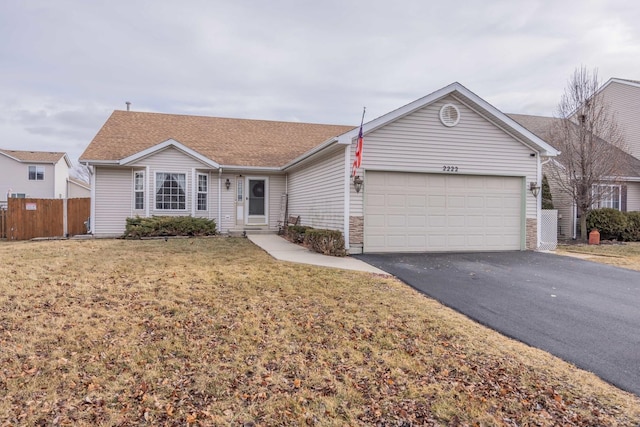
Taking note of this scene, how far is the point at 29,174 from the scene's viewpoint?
107 ft

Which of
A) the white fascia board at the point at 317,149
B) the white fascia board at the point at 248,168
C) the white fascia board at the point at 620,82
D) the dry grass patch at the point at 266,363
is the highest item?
the white fascia board at the point at 620,82

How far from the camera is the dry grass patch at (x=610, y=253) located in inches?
382

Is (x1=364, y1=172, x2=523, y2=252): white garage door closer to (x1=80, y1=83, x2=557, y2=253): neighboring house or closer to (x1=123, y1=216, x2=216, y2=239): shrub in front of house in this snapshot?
(x1=80, y1=83, x2=557, y2=253): neighboring house

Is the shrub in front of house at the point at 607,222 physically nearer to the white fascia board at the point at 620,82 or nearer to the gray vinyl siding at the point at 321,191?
the white fascia board at the point at 620,82

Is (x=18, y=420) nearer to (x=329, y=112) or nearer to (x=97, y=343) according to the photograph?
(x=97, y=343)

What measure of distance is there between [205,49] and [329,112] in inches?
567

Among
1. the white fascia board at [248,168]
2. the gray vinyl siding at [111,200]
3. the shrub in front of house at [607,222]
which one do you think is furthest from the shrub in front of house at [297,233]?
the shrub in front of house at [607,222]

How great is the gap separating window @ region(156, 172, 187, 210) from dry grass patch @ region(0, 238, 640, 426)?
831 centimetres

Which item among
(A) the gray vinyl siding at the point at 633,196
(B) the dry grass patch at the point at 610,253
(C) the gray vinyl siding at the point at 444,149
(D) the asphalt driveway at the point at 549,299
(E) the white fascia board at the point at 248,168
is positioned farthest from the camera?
(A) the gray vinyl siding at the point at 633,196

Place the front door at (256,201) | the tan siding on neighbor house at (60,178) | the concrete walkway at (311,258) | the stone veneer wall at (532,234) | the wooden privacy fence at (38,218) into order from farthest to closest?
the tan siding on neighbor house at (60,178), the front door at (256,201), the wooden privacy fence at (38,218), the stone veneer wall at (532,234), the concrete walkway at (311,258)

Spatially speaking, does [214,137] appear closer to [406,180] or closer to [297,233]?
[297,233]

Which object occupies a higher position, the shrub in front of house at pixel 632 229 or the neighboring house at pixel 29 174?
the neighboring house at pixel 29 174

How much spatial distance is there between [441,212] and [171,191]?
981cm

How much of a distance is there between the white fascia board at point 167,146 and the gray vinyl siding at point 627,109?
19.9m
